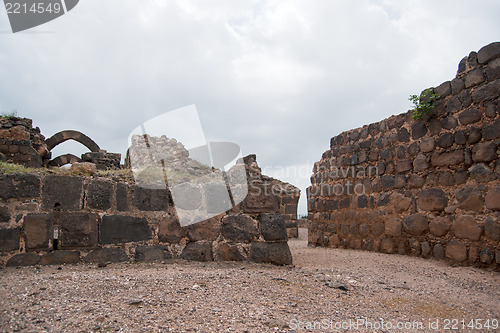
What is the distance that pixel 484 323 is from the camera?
213cm

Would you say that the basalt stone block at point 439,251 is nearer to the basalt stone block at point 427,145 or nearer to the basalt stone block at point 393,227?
the basalt stone block at point 393,227

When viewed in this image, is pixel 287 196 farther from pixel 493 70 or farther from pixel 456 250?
pixel 493 70

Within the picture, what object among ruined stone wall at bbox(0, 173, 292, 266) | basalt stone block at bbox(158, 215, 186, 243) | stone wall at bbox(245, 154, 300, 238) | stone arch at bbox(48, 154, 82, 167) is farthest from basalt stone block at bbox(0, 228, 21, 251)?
stone arch at bbox(48, 154, 82, 167)

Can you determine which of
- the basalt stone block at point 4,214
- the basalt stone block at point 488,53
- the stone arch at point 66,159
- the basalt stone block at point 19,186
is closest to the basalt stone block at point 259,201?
the basalt stone block at point 19,186

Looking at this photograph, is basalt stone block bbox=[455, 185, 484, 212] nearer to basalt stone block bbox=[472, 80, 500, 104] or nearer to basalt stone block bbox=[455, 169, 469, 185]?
basalt stone block bbox=[455, 169, 469, 185]

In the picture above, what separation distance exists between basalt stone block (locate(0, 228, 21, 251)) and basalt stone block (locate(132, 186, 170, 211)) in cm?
96

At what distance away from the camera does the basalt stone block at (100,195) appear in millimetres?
2988

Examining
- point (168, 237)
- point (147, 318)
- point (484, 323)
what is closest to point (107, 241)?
point (168, 237)

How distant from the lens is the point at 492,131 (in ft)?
12.3

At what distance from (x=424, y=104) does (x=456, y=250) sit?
2012 mm

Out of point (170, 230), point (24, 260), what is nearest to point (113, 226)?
point (170, 230)

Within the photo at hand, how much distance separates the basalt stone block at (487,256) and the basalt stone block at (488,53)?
7.34ft

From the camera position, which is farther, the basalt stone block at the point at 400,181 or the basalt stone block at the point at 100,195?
the basalt stone block at the point at 400,181

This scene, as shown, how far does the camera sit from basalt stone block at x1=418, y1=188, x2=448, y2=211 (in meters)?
4.30
